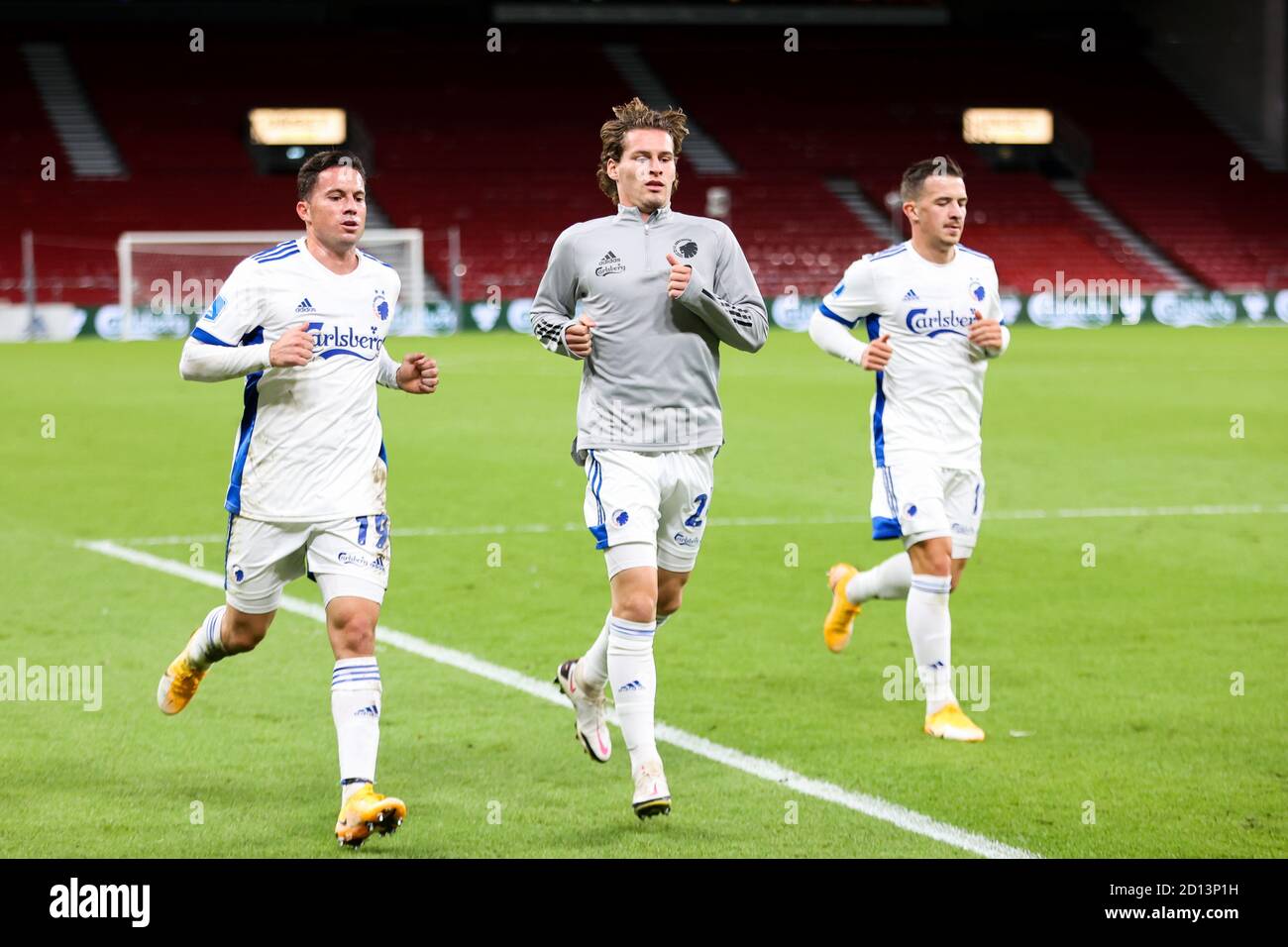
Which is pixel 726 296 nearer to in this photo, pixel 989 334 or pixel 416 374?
pixel 416 374

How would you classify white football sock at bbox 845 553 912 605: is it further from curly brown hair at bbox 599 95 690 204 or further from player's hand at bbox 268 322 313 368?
player's hand at bbox 268 322 313 368

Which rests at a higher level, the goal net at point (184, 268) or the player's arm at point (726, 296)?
the goal net at point (184, 268)

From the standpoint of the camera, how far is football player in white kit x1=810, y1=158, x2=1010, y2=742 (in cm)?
727

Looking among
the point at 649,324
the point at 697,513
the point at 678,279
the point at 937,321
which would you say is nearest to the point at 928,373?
the point at 937,321

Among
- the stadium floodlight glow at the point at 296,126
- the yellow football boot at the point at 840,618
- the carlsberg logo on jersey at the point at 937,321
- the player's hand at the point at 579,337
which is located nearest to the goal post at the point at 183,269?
the stadium floodlight glow at the point at 296,126

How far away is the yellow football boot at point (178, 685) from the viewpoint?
264 inches

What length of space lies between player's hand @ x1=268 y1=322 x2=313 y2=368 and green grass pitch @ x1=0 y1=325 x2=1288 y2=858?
59.4 inches

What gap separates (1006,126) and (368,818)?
2009 inches

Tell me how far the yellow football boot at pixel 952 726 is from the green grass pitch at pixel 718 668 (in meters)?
0.09

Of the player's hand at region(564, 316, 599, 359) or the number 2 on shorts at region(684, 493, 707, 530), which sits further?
the number 2 on shorts at region(684, 493, 707, 530)

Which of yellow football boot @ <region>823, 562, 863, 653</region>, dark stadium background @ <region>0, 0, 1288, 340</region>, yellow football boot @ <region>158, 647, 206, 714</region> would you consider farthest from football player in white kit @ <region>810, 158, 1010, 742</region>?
dark stadium background @ <region>0, 0, 1288, 340</region>

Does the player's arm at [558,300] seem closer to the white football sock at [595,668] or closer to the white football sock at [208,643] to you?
the white football sock at [595,668]

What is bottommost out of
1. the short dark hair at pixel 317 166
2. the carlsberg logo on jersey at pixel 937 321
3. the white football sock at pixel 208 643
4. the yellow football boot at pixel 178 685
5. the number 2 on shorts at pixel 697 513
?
the yellow football boot at pixel 178 685

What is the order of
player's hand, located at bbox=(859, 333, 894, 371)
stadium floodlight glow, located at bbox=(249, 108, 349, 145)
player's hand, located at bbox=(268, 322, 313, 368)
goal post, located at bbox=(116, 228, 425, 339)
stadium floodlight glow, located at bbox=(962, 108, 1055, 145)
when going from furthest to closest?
stadium floodlight glow, located at bbox=(962, 108, 1055, 145) → stadium floodlight glow, located at bbox=(249, 108, 349, 145) → goal post, located at bbox=(116, 228, 425, 339) → player's hand, located at bbox=(859, 333, 894, 371) → player's hand, located at bbox=(268, 322, 313, 368)
